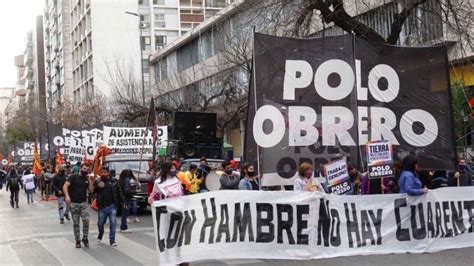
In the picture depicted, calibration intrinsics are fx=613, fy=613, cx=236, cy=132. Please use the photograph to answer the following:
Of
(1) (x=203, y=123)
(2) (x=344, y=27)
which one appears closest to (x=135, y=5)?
(1) (x=203, y=123)

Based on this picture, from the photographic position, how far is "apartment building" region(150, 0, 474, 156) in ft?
56.9

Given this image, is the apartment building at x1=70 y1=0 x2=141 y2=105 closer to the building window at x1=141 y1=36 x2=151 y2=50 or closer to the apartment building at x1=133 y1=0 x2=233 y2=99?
the apartment building at x1=133 y1=0 x2=233 y2=99

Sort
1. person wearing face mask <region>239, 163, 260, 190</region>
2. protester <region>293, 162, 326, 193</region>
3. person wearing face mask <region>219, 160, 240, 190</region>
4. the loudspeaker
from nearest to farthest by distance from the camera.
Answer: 1. protester <region>293, 162, 326, 193</region>
2. person wearing face mask <region>239, 163, 260, 190</region>
3. person wearing face mask <region>219, 160, 240, 190</region>
4. the loudspeaker

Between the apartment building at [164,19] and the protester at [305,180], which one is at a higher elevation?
the apartment building at [164,19]

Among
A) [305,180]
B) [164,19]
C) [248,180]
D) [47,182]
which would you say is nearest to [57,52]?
[164,19]

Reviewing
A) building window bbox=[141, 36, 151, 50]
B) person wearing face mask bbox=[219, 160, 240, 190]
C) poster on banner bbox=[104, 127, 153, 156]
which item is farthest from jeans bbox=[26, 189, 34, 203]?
building window bbox=[141, 36, 151, 50]

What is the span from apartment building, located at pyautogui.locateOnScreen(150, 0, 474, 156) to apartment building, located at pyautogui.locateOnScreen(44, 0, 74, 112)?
120 ft

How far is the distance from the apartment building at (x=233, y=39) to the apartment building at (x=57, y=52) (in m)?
36.5

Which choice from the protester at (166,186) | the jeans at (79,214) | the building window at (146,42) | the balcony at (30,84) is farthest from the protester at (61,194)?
the balcony at (30,84)

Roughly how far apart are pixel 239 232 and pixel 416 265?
8.06ft

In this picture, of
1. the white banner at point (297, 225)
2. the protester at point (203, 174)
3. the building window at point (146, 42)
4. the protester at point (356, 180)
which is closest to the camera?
the white banner at point (297, 225)

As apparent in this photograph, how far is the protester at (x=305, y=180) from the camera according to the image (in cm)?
911

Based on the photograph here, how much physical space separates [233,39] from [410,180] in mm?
18542

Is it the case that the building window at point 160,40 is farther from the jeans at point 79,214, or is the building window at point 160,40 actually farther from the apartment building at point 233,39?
the jeans at point 79,214
